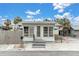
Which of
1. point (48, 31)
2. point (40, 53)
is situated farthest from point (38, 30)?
point (40, 53)

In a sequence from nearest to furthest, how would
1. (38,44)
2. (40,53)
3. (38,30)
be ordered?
1. (40,53)
2. (38,44)
3. (38,30)

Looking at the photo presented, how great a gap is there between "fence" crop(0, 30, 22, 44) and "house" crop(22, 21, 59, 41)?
0.58 feet

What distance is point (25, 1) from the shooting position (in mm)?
15297

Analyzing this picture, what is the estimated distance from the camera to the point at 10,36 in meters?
15.7

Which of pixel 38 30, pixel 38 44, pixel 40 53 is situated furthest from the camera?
pixel 38 30

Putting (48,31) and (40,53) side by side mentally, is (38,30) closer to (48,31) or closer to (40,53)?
(48,31)

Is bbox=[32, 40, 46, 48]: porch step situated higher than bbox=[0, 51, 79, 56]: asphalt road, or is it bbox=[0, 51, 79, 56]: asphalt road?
bbox=[32, 40, 46, 48]: porch step

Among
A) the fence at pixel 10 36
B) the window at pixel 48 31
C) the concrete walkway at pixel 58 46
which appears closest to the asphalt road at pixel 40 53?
the concrete walkway at pixel 58 46

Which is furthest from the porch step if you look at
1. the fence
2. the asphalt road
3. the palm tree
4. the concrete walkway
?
the palm tree

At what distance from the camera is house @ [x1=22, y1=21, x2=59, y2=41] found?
613 inches

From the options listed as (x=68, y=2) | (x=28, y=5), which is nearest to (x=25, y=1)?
(x=28, y=5)

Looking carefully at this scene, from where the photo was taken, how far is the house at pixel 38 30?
1558 cm

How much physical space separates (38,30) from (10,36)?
0.81m

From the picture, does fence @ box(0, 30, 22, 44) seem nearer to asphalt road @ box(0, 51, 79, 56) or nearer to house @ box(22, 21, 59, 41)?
house @ box(22, 21, 59, 41)
